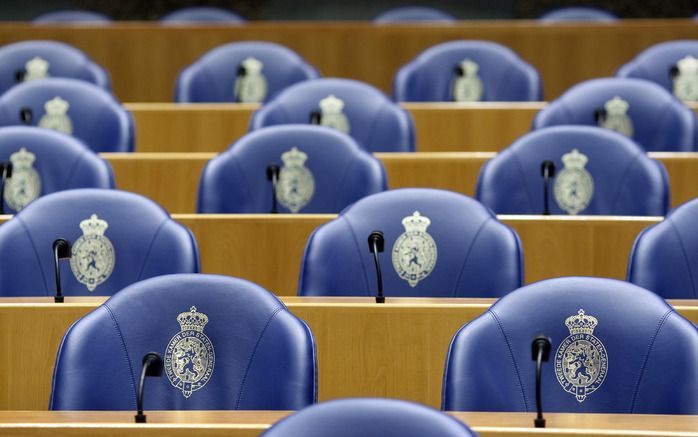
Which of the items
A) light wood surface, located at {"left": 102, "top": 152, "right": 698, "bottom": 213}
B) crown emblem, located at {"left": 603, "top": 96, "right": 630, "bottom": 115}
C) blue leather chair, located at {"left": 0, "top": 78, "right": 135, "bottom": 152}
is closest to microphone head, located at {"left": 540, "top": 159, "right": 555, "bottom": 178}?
light wood surface, located at {"left": 102, "top": 152, "right": 698, "bottom": 213}

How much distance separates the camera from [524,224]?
10.4 feet

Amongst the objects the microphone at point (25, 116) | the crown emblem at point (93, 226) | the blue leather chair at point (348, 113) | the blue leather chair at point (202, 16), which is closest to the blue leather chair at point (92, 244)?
the crown emblem at point (93, 226)

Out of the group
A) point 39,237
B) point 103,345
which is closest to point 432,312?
point 103,345

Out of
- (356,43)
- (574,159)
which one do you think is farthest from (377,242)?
(356,43)

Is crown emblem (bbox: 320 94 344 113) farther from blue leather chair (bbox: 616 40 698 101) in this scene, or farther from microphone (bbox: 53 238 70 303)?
microphone (bbox: 53 238 70 303)

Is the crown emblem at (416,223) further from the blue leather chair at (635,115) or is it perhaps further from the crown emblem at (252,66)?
the crown emblem at (252,66)

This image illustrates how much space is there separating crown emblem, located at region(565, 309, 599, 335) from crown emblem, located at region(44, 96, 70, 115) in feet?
8.60

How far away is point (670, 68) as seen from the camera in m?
5.05

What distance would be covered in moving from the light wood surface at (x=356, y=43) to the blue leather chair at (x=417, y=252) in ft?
8.80

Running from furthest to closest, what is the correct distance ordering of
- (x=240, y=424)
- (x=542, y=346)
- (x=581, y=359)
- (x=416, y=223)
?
(x=416, y=223), (x=581, y=359), (x=542, y=346), (x=240, y=424)

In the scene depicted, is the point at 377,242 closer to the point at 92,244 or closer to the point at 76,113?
the point at 92,244

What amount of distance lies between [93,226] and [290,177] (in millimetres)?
766

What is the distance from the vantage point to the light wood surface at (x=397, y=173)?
384cm

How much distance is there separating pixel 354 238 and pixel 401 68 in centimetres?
242
